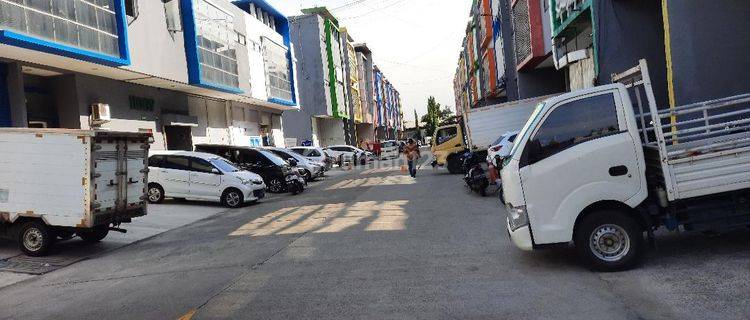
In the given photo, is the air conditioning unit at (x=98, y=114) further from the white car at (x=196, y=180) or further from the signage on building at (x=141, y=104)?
the white car at (x=196, y=180)

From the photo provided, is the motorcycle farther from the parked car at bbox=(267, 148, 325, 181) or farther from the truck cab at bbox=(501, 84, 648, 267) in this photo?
the parked car at bbox=(267, 148, 325, 181)

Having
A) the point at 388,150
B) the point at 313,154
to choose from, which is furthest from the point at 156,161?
the point at 388,150

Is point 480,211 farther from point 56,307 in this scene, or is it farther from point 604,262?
point 56,307

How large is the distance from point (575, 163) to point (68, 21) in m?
15.8

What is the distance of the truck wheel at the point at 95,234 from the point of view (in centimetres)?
1078

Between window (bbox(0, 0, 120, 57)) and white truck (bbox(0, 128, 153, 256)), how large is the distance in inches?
218

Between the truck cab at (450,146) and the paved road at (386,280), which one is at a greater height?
the truck cab at (450,146)

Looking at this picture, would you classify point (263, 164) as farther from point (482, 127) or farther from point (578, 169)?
point (578, 169)

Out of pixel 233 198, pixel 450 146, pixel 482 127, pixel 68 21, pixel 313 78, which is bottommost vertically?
pixel 233 198

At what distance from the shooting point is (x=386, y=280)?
6.05 m

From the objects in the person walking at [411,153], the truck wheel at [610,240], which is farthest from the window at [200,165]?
the truck wheel at [610,240]

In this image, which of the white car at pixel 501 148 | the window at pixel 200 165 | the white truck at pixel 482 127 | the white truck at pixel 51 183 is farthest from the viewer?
the white truck at pixel 482 127

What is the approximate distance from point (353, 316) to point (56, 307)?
3732mm

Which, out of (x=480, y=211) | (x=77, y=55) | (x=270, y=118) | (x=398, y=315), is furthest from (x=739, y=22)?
(x=270, y=118)
